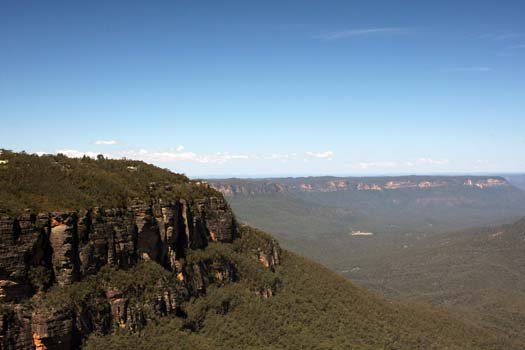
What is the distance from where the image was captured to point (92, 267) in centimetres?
5328

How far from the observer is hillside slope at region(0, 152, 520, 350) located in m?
47.5

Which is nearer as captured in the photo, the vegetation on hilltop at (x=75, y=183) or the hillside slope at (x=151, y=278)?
the hillside slope at (x=151, y=278)

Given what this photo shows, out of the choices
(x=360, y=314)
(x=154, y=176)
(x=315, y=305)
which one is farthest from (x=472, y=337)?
(x=154, y=176)

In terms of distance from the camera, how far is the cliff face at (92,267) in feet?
150

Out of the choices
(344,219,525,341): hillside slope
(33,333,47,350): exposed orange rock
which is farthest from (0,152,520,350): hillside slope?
(344,219,525,341): hillside slope

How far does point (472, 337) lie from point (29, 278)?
254ft

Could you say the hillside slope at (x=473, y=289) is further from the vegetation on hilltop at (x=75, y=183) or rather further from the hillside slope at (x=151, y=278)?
the vegetation on hilltop at (x=75, y=183)

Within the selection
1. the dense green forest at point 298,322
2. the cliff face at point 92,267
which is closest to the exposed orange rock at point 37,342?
the cliff face at point 92,267

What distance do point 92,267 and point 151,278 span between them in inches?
315

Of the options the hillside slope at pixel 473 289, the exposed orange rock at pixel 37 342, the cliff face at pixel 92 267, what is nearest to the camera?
the exposed orange rock at pixel 37 342

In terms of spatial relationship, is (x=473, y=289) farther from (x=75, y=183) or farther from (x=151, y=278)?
(x=75, y=183)

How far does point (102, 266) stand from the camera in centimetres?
5478

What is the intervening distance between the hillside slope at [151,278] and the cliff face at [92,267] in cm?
12

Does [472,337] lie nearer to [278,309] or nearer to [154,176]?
[278,309]
